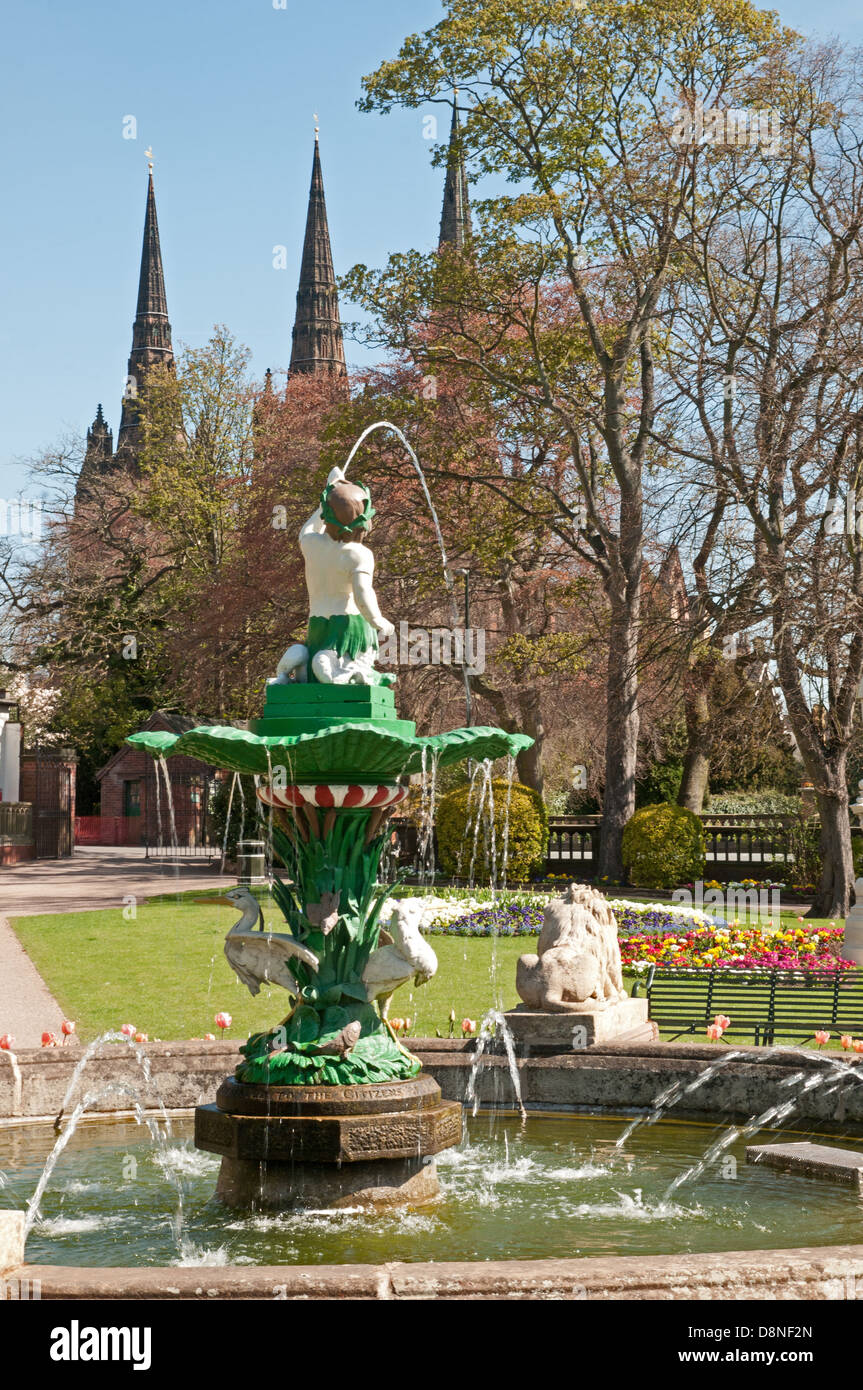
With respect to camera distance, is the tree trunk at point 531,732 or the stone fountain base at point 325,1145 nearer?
the stone fountain base at point 325,1145

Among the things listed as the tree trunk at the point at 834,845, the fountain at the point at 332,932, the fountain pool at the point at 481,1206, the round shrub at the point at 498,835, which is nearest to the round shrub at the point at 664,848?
the round shrub at the point at 498,835

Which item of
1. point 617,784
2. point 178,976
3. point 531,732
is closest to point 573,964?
point 178,976

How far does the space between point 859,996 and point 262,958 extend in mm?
6691

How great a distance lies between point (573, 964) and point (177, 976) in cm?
772

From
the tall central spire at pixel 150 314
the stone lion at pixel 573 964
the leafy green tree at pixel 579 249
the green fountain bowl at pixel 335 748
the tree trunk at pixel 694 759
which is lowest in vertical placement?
the stone lion at pixel 573 964

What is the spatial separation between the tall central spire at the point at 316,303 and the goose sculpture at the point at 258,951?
81.9 m

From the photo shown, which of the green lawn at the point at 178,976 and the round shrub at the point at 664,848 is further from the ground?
the round shrub at the point at 664,848

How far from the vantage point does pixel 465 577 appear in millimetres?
29453

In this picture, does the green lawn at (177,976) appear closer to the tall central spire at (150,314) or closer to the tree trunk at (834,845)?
the tree trunk at (834,845)

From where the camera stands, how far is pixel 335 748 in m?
7.14

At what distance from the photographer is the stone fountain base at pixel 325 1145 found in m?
7.00

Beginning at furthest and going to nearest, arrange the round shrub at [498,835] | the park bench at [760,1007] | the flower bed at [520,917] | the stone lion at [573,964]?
the round shrub at [498,835] < the flower bed at [520,917] < the park bench at [760,1007] < the stone lion at [573,964]

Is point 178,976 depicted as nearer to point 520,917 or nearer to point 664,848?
point 520,917

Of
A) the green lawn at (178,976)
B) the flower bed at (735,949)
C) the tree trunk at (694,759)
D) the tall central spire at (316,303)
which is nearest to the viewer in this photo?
the green lawn at (178,976)
